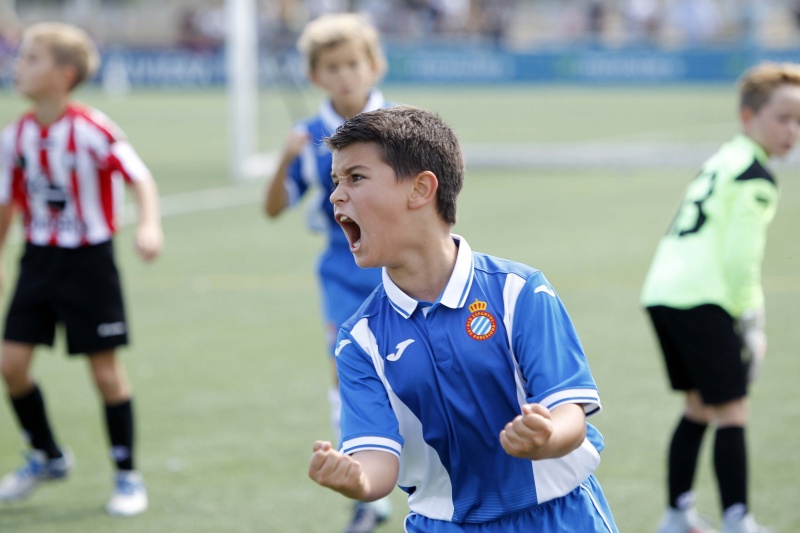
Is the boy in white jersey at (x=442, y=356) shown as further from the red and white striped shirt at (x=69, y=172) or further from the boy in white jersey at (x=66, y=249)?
the red and white striped shirt at (x=69, y=172)

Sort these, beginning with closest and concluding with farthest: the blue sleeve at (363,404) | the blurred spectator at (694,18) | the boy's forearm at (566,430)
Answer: the boy's forearm at (566,430) < the blue sleeve at (363,404) < the blurred spectator at (694,18)

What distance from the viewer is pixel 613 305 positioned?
28.8 ft

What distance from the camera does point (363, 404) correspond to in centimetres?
282

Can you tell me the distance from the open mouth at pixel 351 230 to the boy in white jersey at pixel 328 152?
76.3 inches

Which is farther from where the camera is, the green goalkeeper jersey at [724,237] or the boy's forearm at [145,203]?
the boy's forearm at [145,203]

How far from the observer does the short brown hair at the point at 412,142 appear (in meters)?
2.73

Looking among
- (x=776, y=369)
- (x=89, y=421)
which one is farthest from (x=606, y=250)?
(x=89, y=421)

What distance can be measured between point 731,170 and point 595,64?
26.4 metres

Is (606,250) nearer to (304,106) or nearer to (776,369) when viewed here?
(776,369)

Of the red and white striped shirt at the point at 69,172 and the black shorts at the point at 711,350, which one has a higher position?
the red and white striped shirt at the point at 69,172

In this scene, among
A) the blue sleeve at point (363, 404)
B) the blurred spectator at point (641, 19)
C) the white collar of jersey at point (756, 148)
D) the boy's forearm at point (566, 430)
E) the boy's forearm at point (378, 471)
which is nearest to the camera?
the boy's forearm at point (566, 430)

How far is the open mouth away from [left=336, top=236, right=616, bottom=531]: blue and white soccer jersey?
0.51 feet

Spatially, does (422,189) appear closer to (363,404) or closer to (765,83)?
(363,404)

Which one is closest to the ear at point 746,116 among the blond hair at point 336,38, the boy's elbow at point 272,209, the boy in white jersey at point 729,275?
the boy in white jersey at point 729,275
